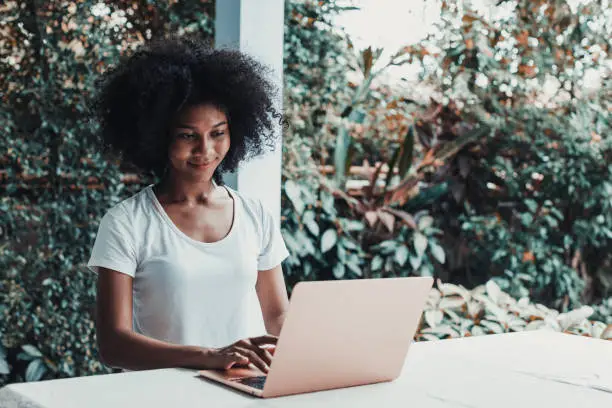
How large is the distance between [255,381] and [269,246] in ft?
2.80

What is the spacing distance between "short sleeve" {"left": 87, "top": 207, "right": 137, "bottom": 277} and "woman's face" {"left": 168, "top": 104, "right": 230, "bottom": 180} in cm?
22

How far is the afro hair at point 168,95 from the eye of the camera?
95.0 inches

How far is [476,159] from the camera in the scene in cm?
536

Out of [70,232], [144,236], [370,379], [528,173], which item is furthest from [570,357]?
[528,173]

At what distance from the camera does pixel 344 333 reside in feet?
5.49

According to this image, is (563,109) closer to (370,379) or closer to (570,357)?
(570,357)

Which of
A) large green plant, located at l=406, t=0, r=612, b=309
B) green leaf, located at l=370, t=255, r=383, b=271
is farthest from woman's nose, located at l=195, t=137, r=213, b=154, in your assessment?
large green plant, located at l=406, t=0, r=612, b=309

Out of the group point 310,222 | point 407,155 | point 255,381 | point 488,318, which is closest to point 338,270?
point 310,222

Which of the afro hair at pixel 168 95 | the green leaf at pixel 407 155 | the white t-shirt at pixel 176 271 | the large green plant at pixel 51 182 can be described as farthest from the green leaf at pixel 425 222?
the white t-shirt at pixel 176 271

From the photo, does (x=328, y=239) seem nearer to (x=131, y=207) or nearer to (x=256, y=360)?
(x=131, y=207)

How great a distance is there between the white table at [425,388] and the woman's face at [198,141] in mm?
699

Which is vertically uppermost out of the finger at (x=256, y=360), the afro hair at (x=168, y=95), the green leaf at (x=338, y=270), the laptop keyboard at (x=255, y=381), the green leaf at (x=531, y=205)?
the afro hair at (x=168, y=95)

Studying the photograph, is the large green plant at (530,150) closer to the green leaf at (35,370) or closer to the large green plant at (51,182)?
the large green plant at (51,182)

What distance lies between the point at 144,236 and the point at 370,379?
797 mm
